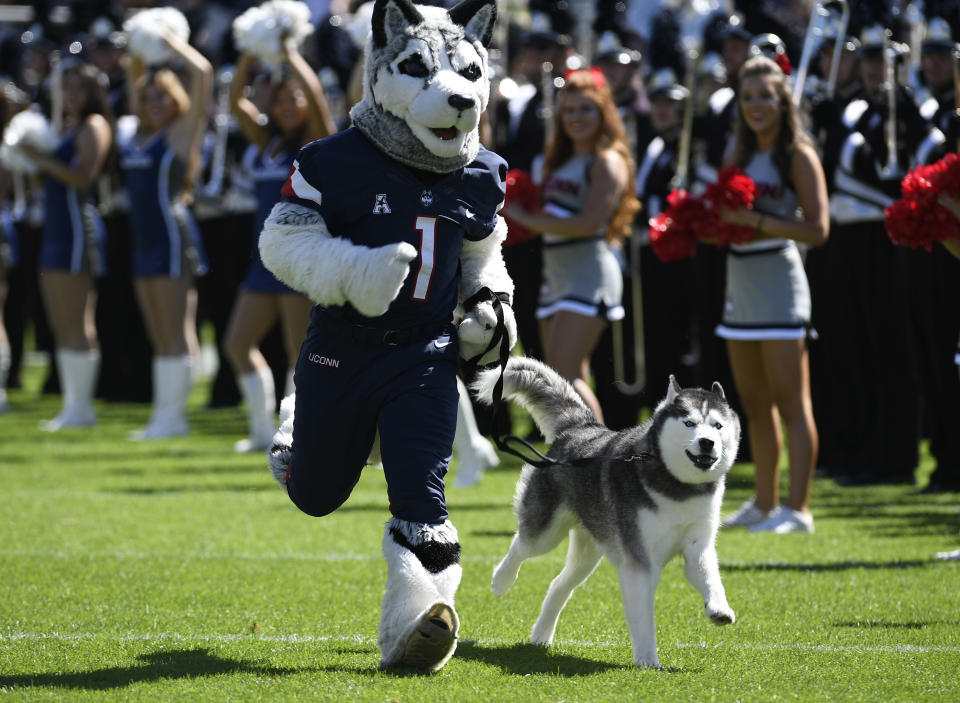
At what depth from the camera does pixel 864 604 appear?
19.5 ft

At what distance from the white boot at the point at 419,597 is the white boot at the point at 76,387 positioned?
801cm

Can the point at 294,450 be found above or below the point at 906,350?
above

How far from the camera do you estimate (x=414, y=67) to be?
4.93 m

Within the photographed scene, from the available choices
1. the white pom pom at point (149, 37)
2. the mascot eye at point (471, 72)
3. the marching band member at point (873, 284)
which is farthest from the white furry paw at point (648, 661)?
the white pom pom at point (149, 37)

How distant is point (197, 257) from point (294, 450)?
266 inches

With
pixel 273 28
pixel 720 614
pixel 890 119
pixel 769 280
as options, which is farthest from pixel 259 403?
pixel 720 614

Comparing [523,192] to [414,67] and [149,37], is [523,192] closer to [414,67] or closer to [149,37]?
[414,67]

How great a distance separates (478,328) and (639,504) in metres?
0.76

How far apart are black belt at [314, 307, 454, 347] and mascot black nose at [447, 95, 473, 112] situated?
2.28ft

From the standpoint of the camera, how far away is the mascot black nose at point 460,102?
4.84m

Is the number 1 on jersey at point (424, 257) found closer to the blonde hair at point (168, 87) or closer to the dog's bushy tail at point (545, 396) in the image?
the dog's bushy tail at point (545, 396)

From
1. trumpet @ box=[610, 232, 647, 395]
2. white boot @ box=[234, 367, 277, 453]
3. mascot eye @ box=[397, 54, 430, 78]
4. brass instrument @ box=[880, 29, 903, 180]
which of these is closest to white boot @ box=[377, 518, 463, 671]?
mascot eye @ box=[397, 54, 430, 78]

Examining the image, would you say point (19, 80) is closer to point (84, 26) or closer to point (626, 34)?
point (84, 26)

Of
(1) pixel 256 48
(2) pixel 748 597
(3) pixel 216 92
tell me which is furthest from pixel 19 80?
(2) pixel 748 597
